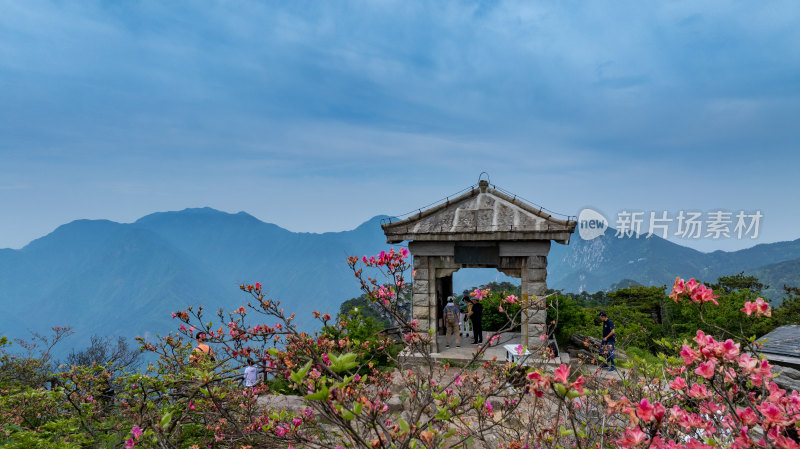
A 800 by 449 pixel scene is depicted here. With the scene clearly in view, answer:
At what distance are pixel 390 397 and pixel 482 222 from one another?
22.7 ft

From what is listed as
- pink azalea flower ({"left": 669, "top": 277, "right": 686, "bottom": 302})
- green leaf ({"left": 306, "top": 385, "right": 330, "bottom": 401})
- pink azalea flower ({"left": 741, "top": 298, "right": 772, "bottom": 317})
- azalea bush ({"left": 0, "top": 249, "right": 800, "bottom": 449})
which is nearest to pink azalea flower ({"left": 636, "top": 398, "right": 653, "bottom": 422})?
azalea bush ({"left": 0, "top": 249, "right": 800, "bottom": 449})

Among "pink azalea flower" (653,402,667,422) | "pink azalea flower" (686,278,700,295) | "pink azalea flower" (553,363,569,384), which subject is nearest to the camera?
"pink azalea flower" (653,402,667,422)

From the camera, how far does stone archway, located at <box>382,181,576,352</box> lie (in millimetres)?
10383

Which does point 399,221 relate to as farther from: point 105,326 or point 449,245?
point 105,326

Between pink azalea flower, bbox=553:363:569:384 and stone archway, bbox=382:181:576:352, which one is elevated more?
stone archway, bbox=382:181:576:352

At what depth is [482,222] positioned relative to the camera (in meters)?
10.8

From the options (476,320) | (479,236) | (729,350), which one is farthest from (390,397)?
(476,320)

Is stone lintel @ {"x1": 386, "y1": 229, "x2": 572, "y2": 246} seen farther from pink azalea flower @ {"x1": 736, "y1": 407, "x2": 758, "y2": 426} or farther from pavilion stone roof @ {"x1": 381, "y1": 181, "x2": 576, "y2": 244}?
pink azalea flower @ {"x1": 736, "y1": 407, "x2": 758, "y2": 426}

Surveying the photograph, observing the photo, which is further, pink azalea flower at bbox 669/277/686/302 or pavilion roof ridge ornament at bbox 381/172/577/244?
pavilion roof ridge ornament at bbox 381/172/577/244

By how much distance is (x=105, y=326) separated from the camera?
194 meters

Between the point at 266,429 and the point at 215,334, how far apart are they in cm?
215

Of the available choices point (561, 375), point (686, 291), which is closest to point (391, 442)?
point (561, 375)

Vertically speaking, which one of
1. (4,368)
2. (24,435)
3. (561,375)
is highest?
(561,375)

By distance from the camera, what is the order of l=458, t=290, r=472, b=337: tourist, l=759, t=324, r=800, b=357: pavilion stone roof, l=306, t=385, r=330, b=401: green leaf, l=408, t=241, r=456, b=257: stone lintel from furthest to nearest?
1. l=458, t=290, r=472, b=337: tourist
2. l=408, t=241, r=456, b=257: stone lintel
3. l=759, t=324, r=800, b=357: pavilion stone roof
4. l=306, t=385, r=330, b=401: green leaf
